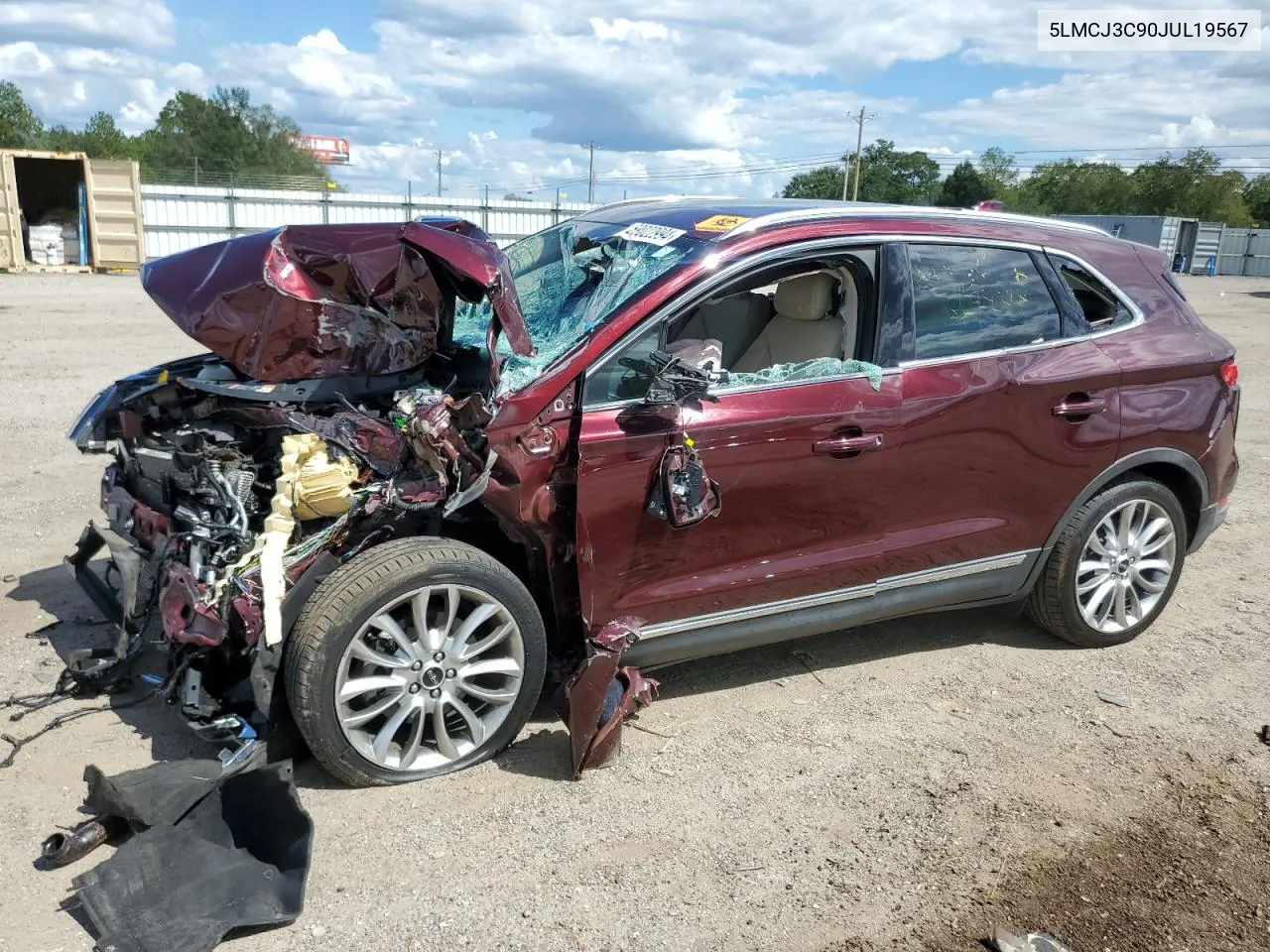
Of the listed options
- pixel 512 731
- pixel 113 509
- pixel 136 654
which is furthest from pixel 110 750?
pixel 512 731

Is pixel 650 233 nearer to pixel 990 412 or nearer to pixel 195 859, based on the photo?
pixel 990 412

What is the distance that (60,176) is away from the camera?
22.7m

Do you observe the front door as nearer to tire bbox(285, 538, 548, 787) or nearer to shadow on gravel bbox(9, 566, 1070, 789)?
tire bbox(285, 538, 548, 787)

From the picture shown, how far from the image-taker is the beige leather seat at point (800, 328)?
4098 mm

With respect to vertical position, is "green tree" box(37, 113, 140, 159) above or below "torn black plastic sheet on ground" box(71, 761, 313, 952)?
above

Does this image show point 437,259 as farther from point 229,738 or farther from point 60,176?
point 60,176

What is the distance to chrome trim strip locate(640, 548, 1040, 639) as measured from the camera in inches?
145

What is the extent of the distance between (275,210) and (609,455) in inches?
1091

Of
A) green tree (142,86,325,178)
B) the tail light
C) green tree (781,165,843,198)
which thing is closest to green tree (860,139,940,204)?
green tree (781,165,843,198)

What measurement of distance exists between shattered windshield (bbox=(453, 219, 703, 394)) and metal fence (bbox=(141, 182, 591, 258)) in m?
21.5

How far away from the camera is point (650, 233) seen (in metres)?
4.11

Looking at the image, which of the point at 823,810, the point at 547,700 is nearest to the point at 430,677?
the point at 547,700

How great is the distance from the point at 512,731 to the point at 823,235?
86.0 inches

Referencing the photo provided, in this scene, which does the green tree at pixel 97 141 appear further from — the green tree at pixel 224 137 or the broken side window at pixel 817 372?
the broken side window at pixel 817 372
